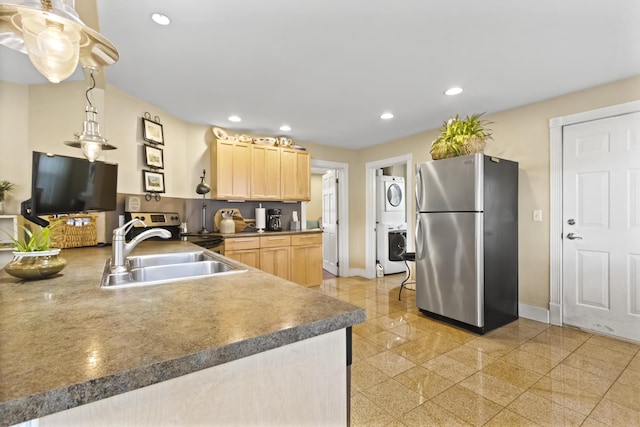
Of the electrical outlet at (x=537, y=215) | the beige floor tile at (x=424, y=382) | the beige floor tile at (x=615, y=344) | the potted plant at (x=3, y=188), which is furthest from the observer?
the electrical outlet at (x=537, y=215)

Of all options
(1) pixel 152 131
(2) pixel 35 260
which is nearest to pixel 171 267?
(2) pixel 35 260

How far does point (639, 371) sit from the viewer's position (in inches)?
81.4

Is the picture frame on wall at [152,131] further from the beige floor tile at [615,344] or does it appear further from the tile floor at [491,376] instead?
the beige floor tile at [615,344]

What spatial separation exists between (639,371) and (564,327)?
0.83 m

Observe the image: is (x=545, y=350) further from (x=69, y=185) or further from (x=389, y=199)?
(x=69, y=185)

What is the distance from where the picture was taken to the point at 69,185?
1.91 m

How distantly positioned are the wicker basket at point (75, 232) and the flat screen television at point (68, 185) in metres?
0.19

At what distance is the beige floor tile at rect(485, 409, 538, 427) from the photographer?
158 cm

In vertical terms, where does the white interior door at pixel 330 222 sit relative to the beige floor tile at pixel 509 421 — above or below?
above

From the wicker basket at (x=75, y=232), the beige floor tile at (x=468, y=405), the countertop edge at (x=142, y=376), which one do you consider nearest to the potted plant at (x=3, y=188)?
the wicker basket at (x=75, y=232)

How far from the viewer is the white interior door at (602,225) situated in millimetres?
2557

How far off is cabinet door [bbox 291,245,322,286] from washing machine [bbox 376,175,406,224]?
1454mm

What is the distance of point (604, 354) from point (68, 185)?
419 cm

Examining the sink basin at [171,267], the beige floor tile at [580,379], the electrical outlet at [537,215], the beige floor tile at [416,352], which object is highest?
the electrical outlet at [537,215]
